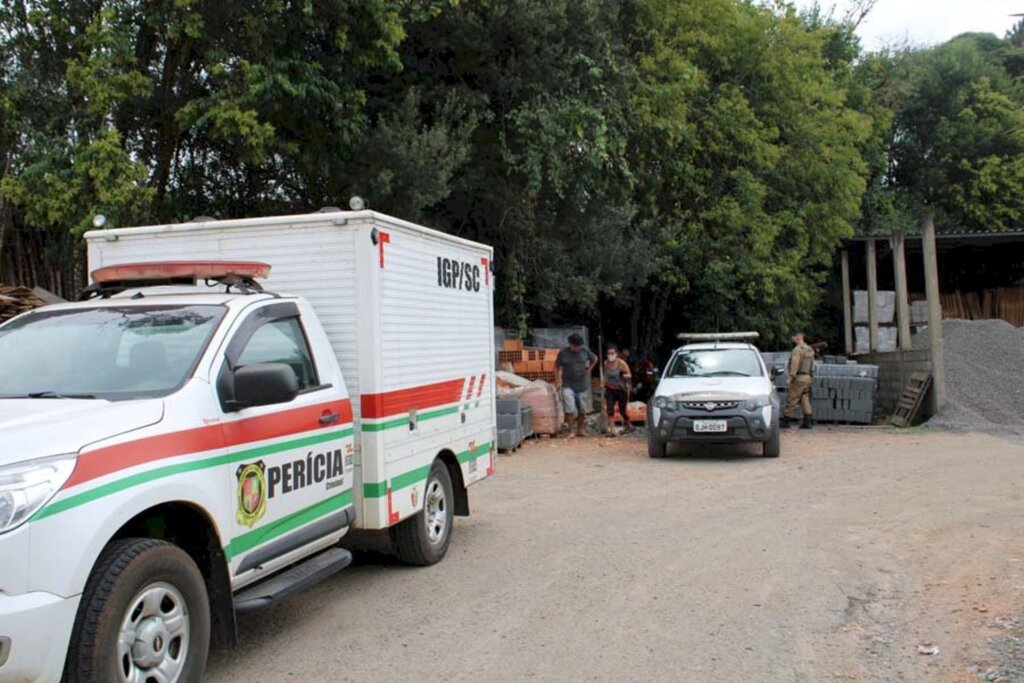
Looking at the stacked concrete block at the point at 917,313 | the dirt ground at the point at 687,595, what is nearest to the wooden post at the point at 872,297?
the stacked concrete block at the point at 917,313

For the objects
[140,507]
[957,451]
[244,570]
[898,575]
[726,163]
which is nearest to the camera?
[140,507]

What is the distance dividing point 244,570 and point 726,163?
64.8ft

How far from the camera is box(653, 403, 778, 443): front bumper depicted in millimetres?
12797

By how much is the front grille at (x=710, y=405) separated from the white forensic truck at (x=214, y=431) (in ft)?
19.1

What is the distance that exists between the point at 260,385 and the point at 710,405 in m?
9.42

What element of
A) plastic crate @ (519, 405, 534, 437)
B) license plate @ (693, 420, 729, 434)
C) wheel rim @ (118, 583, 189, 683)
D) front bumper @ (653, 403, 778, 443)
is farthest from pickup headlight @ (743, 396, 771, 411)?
wheel rim @ (118, 583, 189, 683)

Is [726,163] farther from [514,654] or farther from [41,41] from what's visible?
[514,654]

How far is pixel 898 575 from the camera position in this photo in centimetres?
661

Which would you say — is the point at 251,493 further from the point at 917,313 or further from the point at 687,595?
the point at 917,313

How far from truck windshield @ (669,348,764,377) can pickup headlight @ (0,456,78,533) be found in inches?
455

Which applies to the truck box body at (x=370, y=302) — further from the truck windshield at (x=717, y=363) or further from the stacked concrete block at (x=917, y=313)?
the stacked concrete block at (x=917, y=313)

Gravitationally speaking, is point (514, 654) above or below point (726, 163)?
below

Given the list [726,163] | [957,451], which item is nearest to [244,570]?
[957,451]

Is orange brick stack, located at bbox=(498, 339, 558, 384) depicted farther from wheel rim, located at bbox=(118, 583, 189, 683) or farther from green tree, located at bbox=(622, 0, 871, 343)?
wheel rim, located at bbox=(118, 583, 189, 683)
